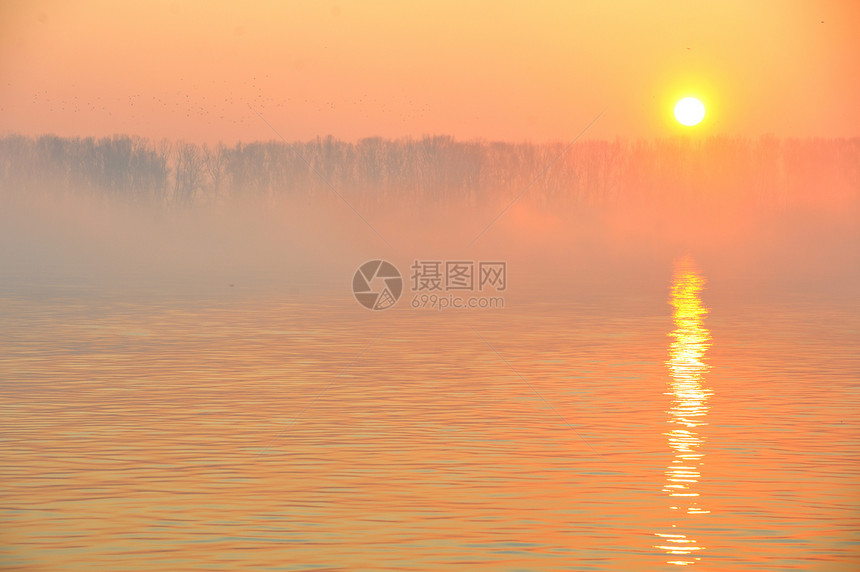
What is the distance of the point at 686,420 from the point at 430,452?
4.13 metres

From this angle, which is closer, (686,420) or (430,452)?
(430,452)

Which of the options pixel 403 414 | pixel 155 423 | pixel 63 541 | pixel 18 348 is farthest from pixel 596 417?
pixel 18 348

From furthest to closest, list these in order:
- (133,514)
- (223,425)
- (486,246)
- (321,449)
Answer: (486,246)
(223,425)
(321,449)
(133,514)

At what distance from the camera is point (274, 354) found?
2606cm

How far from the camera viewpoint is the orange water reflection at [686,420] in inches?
448

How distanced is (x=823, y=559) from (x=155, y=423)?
925 centimetres

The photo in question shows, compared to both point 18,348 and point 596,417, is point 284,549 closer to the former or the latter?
point 596,417

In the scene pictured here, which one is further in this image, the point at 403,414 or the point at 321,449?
the point at 403,414

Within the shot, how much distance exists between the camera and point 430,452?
15180mm

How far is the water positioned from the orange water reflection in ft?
0.16

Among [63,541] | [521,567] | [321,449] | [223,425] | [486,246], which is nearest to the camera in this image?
[521,567]

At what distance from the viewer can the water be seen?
11.2 metres

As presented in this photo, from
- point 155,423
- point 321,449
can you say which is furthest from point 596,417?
point 155,423

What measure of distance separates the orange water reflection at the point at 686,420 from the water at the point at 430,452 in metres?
0.05
